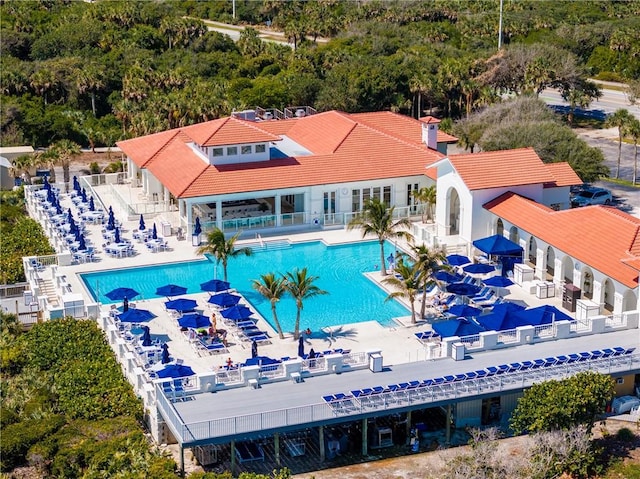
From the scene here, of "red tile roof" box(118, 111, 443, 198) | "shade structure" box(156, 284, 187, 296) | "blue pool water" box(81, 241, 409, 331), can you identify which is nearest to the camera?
"shade structure" box(156, 284, 187, 296)

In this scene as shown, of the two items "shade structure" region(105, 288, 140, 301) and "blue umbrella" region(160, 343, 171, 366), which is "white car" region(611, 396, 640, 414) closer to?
"blue umbrella" region(160, 343, 171, 366)

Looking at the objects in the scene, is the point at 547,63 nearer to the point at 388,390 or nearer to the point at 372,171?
the point at 372,171

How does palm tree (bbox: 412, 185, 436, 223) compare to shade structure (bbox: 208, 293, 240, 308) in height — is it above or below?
above

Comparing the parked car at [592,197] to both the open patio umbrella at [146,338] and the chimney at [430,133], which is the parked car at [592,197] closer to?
the chimney at [430,133]

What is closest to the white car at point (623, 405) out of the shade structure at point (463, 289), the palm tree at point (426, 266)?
the palm tree at point (426, 266)

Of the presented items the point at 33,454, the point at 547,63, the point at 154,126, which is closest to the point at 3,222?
the point at 154,126

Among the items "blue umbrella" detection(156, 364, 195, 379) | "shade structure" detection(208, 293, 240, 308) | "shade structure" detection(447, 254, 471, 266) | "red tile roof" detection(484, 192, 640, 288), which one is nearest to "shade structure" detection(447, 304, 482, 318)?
"shade structure" detection(447, 254, 471, 266)
